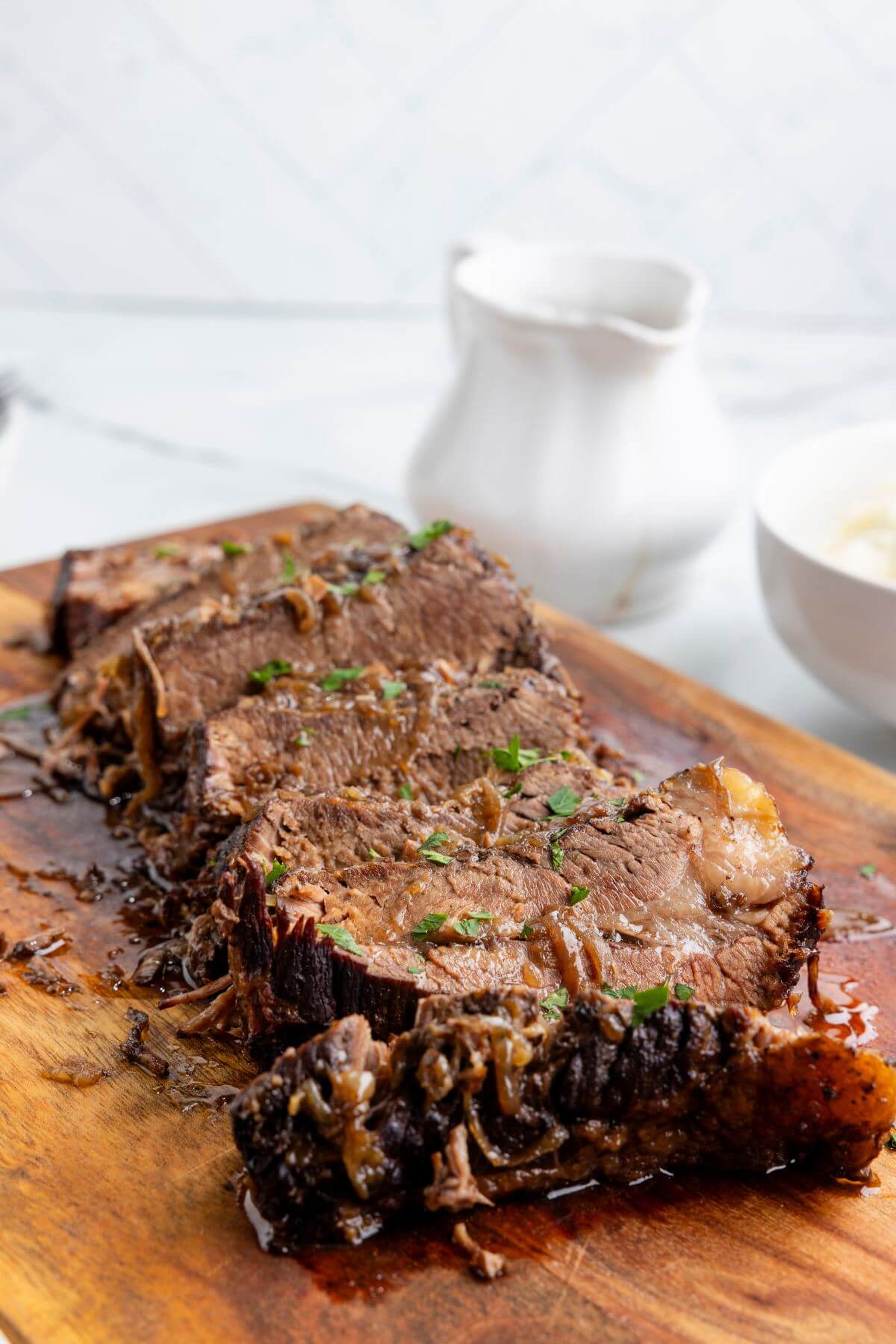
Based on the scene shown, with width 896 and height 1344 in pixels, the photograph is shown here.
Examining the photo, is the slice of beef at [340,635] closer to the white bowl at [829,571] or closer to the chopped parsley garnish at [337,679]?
the chopped parsley garnish at [337,679]

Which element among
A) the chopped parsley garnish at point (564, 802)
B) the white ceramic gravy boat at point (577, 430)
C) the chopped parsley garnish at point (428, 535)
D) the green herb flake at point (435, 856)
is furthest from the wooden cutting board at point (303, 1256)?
the white ceramic gravy boat at point (577, 430)

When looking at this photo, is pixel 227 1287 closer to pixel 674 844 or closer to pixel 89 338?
pixel 674 844

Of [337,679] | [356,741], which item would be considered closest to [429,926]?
[356,741]

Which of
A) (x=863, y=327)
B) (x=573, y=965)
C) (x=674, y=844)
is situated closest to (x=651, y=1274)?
(x=573, y=965)

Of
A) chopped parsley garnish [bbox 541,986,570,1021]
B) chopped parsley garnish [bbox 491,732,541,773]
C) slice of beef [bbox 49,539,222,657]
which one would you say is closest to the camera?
chopped parsley garnish [bbox 541,986,570,1021]

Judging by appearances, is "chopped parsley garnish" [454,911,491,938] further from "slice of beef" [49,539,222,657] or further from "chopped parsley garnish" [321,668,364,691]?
"slice of beef" [49,539,222,657]

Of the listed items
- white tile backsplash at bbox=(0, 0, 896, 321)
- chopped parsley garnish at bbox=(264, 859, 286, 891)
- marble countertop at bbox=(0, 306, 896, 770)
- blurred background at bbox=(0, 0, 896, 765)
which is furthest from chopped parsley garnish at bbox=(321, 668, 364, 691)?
white tile backsplash at bbox=(0, 0, 896, 321)
